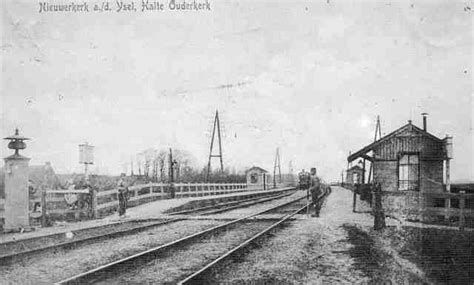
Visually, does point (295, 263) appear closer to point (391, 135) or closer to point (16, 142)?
point (16, 142)

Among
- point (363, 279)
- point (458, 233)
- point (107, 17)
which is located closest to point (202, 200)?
point (107, 17)

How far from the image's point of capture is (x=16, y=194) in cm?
1141

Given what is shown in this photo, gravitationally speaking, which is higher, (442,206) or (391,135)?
(391,135)

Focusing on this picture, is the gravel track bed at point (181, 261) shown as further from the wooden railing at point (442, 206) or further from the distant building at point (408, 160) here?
the distant building at point (408, 160)

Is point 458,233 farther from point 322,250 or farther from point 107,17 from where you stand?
point 107,17

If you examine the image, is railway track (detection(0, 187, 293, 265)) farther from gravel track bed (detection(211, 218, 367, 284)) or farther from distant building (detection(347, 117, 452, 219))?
distant building (detection(347, 117, 452, 219))

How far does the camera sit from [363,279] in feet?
20.1

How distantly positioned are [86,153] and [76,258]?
334 inches

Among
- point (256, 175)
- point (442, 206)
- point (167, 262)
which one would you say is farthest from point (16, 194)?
point (256, 175)

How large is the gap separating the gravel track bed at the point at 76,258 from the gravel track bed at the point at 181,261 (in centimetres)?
75

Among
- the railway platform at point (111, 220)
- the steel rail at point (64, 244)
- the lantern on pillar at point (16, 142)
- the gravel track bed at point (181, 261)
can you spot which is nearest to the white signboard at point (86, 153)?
the railway platform at point (111, 220)

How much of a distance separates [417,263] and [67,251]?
616cm

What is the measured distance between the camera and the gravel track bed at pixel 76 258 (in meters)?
6.35

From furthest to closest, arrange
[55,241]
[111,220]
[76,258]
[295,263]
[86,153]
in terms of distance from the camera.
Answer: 1. [86,153]
2. [111,220]
3. [55,241]
4. [76,258]
5. [295,263]
